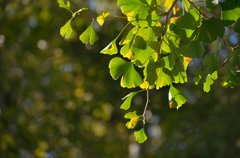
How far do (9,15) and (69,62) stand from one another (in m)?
1.11

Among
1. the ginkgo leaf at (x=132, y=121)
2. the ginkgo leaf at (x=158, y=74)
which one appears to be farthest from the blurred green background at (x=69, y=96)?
the ginkgo leaf at (x=158, y=74)

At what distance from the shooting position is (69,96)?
500cm

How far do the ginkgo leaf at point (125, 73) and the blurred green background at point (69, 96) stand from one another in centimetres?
361

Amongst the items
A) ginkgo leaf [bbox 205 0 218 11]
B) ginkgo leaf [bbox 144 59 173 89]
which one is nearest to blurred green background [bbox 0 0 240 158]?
ginkgo leaf [bbox 144 59 173 89]

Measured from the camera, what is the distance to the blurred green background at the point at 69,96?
450 cm

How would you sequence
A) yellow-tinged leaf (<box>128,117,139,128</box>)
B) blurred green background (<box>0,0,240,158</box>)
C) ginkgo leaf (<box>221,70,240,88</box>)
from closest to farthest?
1. ginkgo leaf (<box>221,70,240,88</box>)
2. yellow-tinged leaf (<box>128,117,139,128</box>)
3. blurred green background (<box>0,0,240,158</box>)

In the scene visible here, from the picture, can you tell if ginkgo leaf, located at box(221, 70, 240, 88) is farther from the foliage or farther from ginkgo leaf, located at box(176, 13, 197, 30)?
ginkgo leaf, located at box(176, 13, 197, 30)

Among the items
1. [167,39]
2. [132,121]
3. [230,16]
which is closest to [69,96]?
[132,121]

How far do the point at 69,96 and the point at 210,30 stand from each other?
4.53 metres

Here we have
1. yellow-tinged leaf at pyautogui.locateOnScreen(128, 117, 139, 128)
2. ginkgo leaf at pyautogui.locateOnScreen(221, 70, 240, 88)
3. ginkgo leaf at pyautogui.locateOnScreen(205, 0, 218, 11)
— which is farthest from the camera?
yellow-tinged leaf at pyautogui.locateOnScreen(128, 117, 139, 128)

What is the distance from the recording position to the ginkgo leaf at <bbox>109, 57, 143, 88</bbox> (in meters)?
0.74

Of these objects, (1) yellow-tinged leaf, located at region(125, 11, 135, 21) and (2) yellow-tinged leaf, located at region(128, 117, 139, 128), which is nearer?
(1) yellow-tinged leaf, located at region(125, 11, 135, 21)

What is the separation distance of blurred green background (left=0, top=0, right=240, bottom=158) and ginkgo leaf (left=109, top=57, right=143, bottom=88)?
11.8 feet

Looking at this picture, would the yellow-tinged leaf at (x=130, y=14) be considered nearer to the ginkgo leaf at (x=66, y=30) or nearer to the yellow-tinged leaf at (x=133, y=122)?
the ginkgo leaf at (x=66, y=30)
